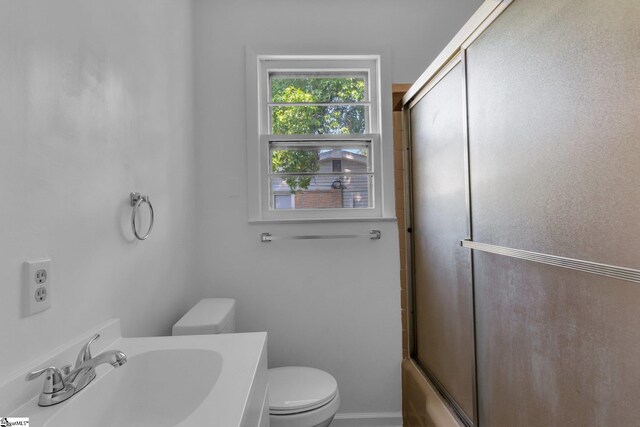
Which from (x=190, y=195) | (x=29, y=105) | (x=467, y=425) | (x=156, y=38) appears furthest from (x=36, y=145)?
(x=467, y=425)

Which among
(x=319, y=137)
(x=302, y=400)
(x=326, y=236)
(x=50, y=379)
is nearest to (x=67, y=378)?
(x=50, y=379)

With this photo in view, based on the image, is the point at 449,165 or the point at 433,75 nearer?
the point at 449,165

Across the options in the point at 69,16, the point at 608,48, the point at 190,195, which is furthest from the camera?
the point at 190,195

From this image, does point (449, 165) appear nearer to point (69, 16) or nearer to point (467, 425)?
point (467, 425)

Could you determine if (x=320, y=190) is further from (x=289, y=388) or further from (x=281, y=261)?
(x=289, y=388)

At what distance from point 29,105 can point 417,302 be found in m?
1.79

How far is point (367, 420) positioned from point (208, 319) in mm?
1138

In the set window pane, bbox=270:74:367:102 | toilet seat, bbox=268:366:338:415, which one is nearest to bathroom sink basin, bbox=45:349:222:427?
toilet seat, bbox=268:366:338:415

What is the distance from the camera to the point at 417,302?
73.2 inches

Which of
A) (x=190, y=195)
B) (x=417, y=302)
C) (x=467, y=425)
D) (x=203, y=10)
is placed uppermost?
(x=203, y=10)

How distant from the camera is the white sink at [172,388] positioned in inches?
27.1

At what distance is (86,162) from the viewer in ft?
3.10

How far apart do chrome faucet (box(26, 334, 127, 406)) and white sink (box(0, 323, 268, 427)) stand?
0.05 feet

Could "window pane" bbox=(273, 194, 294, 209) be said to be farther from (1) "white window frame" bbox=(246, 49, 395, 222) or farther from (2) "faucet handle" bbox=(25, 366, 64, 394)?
(2) "faucet handle" bbox=(25, 366, 64, 394)
